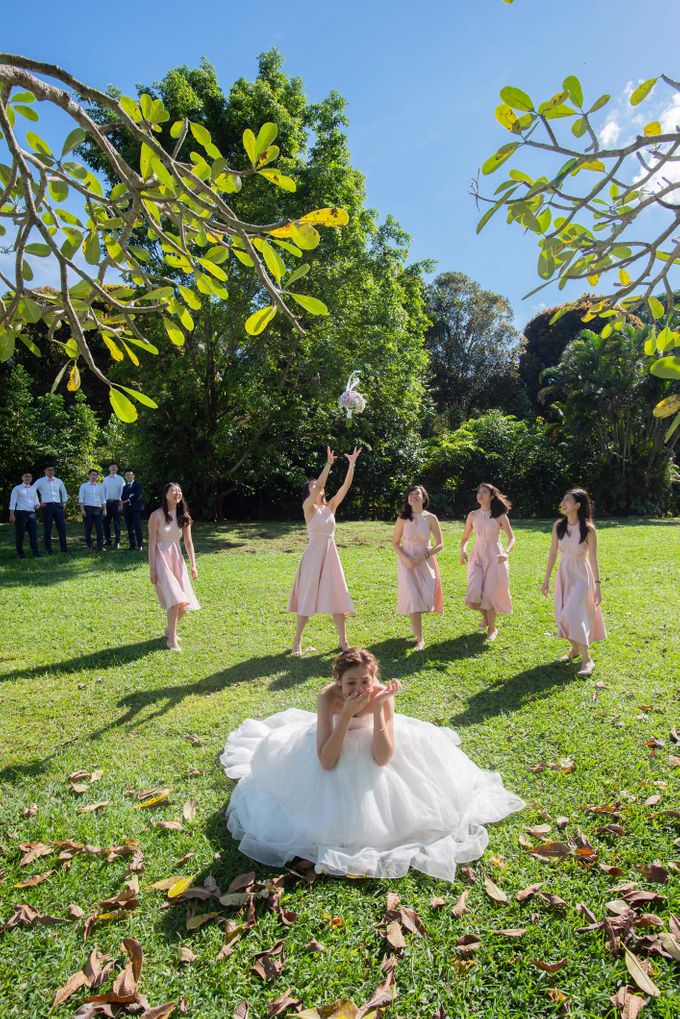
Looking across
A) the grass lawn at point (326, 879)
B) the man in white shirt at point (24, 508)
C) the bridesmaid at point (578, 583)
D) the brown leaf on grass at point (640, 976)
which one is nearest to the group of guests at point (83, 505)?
the man in white shirt at point (24, 508)

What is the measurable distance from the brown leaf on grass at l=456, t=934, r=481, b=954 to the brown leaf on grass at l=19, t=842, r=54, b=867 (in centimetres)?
251

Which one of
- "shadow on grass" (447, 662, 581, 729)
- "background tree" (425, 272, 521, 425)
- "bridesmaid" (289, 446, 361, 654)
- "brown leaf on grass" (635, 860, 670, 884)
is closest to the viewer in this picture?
"brown leaf on grass" (635, 860, 670, 884)

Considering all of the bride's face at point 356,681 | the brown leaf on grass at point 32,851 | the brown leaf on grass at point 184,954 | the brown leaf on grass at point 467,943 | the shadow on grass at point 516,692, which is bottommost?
the brown leaf on grass at point 467,943

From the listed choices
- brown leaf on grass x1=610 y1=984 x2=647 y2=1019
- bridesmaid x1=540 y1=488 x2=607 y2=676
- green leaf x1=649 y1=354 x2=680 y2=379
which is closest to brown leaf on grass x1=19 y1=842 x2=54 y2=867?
brown leaf on grass x1=610 y1=984 x2=647 y2=1019

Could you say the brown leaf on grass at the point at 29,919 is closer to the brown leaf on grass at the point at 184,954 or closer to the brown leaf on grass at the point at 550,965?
the brown leaf on grass at the point at 184,954

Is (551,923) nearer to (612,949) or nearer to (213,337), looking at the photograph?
(612,949)

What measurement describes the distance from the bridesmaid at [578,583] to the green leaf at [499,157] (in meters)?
4.95

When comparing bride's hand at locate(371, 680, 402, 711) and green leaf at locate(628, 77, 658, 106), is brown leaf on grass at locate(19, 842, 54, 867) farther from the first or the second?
green leaf at locate(628, 77, 658, 106)

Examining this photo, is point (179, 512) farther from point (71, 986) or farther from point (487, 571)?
point (71, 986)

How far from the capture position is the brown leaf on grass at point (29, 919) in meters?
3.42

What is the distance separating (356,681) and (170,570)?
4.55 metres

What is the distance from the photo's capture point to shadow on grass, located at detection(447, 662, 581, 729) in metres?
5.93

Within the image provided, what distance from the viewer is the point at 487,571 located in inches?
327

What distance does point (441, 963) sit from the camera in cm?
304
